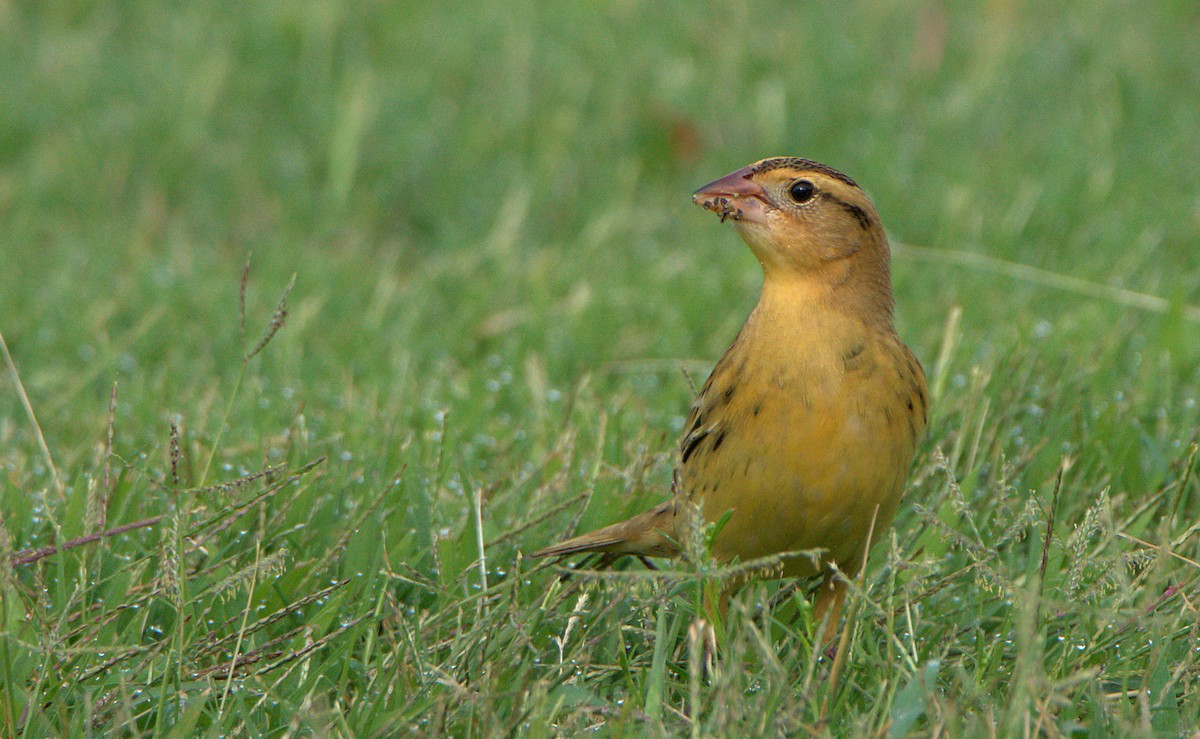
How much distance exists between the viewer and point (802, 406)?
3.35 meters

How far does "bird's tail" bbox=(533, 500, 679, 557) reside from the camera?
365cm

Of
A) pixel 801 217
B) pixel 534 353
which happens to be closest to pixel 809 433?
pixel 801 217

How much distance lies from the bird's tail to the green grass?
3.7 inches

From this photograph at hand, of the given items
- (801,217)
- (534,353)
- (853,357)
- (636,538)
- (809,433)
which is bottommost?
(534,353)

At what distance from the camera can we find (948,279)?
613 centimetres

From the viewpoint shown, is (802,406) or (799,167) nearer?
(802,406)

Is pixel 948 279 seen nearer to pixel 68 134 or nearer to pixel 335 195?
pixel 335 195

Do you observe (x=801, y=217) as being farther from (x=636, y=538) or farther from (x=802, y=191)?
(x=636, y=538)

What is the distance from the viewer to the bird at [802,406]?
3350 mm

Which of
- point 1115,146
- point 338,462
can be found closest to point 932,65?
point 1115,146

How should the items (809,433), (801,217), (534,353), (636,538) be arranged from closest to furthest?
1. (809,433)
2. (801,217)
3. (636,538)
4. (534,353)

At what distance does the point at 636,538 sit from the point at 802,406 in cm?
58

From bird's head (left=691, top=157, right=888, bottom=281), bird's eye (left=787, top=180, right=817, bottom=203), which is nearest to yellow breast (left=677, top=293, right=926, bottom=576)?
bird's head (left=691, top=157, right=888, bottom=281)

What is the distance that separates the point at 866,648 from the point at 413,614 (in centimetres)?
96
